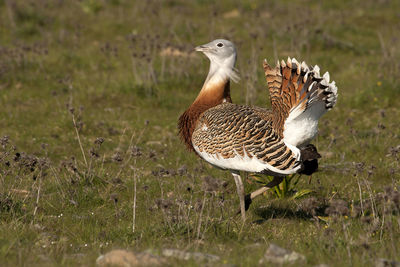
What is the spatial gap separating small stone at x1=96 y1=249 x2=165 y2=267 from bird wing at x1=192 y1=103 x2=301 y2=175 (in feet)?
4.83

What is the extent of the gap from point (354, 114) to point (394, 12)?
587cm

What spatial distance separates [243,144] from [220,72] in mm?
1087

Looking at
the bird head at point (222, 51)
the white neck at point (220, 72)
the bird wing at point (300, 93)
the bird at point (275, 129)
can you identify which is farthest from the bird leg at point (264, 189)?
the bird head at point (222, 51)

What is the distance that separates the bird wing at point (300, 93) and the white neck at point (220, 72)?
743mm

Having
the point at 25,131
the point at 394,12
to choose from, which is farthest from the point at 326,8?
the point at 25,131

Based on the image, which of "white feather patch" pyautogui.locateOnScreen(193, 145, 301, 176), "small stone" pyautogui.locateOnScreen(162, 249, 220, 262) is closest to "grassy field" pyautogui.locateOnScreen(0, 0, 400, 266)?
"small stone" pyautogui.locateOnScreen(162, 249, 220, 262)

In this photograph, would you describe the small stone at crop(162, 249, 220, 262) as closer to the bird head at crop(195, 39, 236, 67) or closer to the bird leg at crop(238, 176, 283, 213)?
the bird leg at crop(238, 176, 283, 213)

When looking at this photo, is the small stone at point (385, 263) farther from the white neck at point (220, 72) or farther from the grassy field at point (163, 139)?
the white neck at point (220, 72)

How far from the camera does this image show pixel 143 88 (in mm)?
8789

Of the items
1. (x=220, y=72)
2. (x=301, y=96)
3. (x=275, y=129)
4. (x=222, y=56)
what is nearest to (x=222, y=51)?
(x=222, y=56)

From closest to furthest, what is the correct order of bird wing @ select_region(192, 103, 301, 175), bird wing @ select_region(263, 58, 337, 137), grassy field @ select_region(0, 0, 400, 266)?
grassy field @ select_region(0, 0, 400, 266) → bird wing @ select_region(263, 58, 337, 137) → bird wing @ select_region(192, 103, 301, 175)

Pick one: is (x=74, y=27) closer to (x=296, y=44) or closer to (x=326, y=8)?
(x=296, y=44)

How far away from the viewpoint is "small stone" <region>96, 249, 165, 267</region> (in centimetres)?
352

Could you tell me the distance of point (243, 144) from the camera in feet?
15.9
